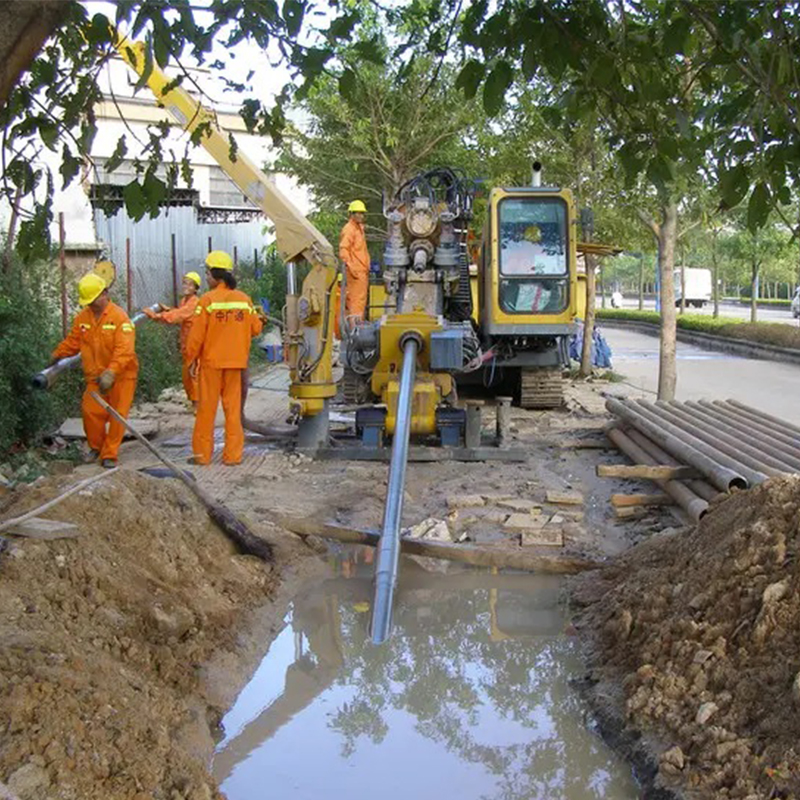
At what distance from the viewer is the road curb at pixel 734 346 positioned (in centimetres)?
2378

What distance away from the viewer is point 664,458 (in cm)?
899

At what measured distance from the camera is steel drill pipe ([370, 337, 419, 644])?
5812mm

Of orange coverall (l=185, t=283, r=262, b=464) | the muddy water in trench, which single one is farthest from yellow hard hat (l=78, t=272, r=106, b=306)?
the muddy water in trench

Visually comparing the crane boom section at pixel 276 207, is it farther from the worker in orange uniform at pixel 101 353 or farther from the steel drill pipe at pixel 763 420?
the steel drill pipe at pixel 763 420

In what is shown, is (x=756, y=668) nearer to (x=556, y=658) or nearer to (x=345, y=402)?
(x=556, y=658)

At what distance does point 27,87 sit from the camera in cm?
385

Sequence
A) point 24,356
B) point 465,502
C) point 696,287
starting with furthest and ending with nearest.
→ point 696,287 < point 24,356 < point 465,502

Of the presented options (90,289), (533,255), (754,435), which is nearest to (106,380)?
(90,289)

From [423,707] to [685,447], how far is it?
4.09 meters

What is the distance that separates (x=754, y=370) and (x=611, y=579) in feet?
54.7

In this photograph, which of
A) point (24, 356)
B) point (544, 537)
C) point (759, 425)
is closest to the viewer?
point (544, 537)

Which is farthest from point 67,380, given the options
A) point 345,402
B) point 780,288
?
point 780,288

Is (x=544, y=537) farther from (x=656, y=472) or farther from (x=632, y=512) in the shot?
(x=656, y=472)

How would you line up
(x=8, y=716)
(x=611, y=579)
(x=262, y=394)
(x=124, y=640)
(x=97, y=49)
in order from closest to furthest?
(x=8, y=716) < (x=97, y=49) < (x=124, y=640) < (x=611, y=579) < (x=262, y=394)
